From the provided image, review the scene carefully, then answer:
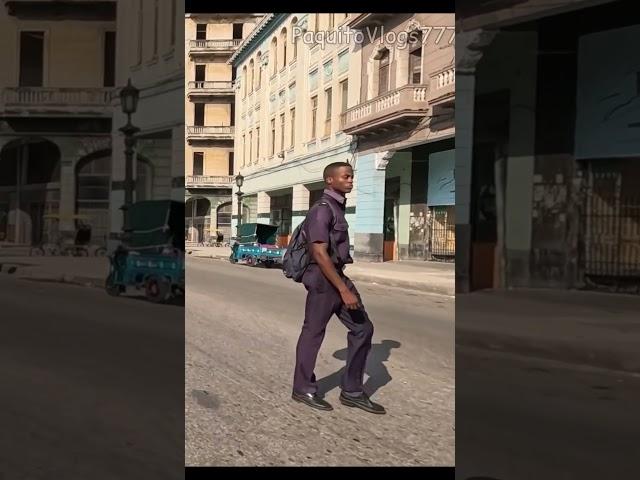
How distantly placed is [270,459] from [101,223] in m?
0.82

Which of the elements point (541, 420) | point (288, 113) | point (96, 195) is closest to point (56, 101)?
point (96, 195)

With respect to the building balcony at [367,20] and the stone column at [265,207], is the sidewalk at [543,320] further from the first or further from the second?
the building balcony at [367,20]

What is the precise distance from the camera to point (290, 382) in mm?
1833

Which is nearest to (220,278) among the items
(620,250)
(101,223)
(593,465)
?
(101,223)

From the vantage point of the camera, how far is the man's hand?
175 centimetres

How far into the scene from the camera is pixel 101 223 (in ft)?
4.83

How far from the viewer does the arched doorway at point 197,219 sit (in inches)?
61.3

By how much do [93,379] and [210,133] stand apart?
2.50 ft

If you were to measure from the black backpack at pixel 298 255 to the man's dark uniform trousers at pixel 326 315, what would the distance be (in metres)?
0.01

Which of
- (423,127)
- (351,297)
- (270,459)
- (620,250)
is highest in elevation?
(423,127)

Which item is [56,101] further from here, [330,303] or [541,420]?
[541,420]

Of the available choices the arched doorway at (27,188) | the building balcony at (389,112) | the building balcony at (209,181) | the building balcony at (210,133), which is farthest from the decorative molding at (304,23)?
the arched doorway at (27,188)

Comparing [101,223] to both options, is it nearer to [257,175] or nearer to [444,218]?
[257,175]

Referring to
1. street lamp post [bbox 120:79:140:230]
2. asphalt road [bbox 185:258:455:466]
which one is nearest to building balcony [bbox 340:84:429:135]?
asphalt road [bbox 185:258:455:466]
